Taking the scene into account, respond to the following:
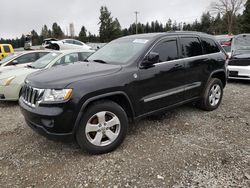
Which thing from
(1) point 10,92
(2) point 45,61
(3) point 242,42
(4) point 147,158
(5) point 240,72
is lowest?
(4) point 147,158

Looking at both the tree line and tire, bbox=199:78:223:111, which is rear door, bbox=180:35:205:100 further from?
the tree line

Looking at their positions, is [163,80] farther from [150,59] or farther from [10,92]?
[10,92]

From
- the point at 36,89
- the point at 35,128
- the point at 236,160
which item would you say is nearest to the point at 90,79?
the point at 36,89

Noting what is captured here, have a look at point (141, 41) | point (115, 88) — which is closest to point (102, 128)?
point (115, 88)

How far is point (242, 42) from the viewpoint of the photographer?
28.5ft

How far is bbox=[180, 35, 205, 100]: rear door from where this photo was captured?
4.15m

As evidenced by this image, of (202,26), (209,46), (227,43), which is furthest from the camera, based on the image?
(202,26)

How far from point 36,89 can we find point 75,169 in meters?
1.23

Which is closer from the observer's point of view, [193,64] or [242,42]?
[193,64]

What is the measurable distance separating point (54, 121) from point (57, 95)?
0.34 meters

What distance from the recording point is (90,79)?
9.64 ft

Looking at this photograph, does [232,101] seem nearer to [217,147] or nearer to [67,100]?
[217,147]

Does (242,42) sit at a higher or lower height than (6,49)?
lower

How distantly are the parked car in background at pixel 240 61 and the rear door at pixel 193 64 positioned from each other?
3.73 m
